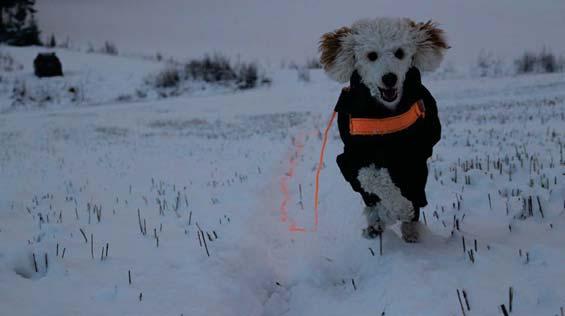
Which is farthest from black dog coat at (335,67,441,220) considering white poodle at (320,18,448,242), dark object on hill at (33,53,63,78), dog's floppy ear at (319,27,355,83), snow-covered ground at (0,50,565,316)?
dark object on hill at (33,53,63,78)

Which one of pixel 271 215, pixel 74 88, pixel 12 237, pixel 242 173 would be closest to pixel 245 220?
pixel 271 215

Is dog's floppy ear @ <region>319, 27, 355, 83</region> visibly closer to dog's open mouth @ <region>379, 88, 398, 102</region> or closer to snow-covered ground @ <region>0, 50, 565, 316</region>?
dog's open mouth @ <region>379, 88, 398, 102</region>

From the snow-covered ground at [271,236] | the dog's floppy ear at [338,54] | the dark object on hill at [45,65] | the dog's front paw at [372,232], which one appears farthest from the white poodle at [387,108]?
the dark object on hill at [45,65]

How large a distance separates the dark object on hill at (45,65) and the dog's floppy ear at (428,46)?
28.6m

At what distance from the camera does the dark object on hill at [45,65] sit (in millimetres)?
27688

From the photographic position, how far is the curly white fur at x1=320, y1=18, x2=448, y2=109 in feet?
11.5

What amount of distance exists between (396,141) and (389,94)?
0.36 metres

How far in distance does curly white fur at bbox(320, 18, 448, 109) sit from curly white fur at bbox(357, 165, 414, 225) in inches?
21.5

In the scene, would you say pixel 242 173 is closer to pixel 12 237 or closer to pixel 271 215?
pixel 271 215

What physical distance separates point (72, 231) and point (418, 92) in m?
3.26

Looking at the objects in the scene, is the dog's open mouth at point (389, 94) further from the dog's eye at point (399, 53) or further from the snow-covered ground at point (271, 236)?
the snow-covered ground at point (271, 236)

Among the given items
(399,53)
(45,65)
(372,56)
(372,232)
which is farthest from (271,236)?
(45,65)

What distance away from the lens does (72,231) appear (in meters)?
4.24

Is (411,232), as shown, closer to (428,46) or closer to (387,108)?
(387,108)
